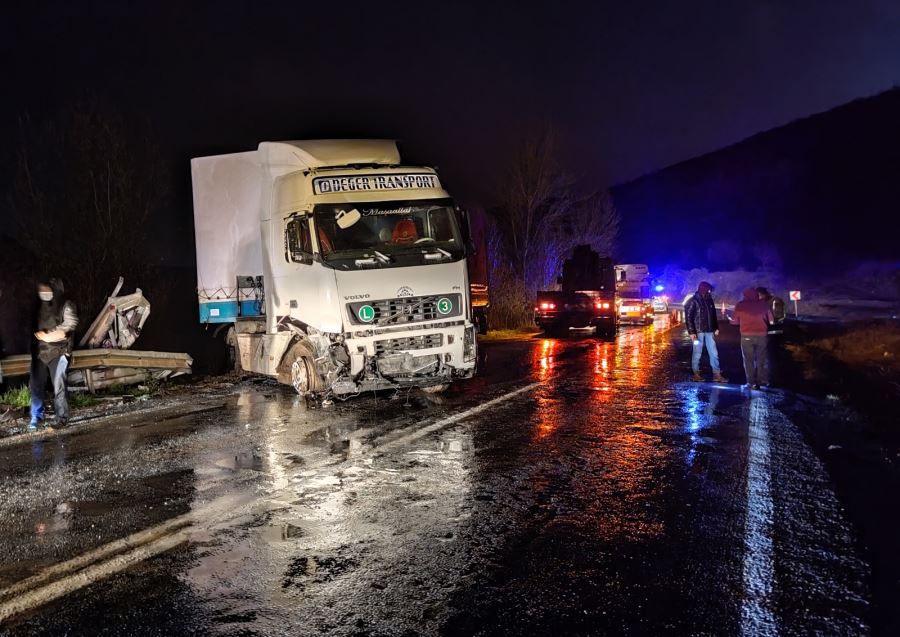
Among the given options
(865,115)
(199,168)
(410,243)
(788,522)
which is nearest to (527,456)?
(788,522)

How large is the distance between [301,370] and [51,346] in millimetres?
3193

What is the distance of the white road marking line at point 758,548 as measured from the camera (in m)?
3.36

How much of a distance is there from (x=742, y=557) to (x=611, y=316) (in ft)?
56.4

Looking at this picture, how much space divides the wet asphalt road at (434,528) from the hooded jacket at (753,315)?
2.40 meters

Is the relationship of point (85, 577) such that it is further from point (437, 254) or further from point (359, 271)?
point (437, 254)

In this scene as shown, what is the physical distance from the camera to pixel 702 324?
1177 centimetres

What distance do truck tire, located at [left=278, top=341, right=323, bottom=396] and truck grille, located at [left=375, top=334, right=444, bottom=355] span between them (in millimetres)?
989

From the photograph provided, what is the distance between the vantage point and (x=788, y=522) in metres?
4.73

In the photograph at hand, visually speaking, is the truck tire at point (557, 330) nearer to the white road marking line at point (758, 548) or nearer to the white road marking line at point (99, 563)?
the white road marking line at point (758, 548)

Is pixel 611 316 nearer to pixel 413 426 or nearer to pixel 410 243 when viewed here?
pixel 410 243

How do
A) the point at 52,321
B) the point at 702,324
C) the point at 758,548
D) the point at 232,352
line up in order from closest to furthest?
the point at 758,548 → the point at 52,321 → the point at 702,324 → the point at 232,352

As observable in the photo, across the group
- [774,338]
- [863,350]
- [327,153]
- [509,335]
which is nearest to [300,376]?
[327,153]

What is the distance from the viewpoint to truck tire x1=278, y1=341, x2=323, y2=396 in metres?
9.37

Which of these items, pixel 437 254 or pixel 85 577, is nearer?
pixel 85 577
